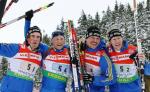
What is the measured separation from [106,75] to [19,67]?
1842 millimetres

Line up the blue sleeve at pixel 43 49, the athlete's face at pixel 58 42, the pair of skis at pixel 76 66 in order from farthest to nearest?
Answer: the blue sleeve at pixel 43 49
the athlete's face at pixel 58 42
the pair of skis at pixel 76 66

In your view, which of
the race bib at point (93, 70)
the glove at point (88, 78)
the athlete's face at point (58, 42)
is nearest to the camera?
the glove at point (88, 78)

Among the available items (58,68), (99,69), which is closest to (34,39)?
(58,68)

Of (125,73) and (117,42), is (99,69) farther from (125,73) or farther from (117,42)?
(117,42)

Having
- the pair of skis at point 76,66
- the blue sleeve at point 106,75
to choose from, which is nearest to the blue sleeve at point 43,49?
the pair of skis at point 76,66

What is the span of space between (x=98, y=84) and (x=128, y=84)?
704 millimetres

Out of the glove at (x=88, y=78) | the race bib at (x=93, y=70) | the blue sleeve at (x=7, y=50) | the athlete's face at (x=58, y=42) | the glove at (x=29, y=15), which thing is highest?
the glove at (x=29, y=15)

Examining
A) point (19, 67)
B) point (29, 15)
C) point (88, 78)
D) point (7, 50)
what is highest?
point (29, 15)

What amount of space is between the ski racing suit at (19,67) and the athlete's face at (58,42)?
0.42 m

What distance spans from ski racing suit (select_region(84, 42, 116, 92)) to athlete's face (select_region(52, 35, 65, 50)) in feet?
1.76

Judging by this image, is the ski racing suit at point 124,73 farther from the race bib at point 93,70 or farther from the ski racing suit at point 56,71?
the ski racing suit at point 56,71

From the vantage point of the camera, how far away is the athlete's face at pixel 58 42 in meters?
9.57

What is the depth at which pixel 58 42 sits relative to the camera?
960cm

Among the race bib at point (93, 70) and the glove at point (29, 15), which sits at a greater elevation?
the glove at point (29, 15)
